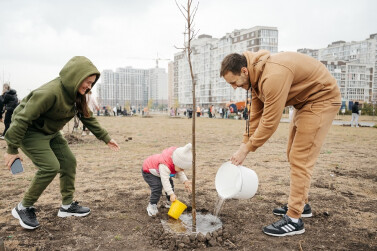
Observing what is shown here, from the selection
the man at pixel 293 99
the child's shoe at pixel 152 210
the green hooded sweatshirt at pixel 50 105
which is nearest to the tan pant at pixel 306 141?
the man at pixel 293 99

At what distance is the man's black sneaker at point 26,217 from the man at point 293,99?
2.18 m

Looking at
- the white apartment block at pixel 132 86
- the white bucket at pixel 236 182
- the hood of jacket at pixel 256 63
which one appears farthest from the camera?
the white apartment block at pixel 132 86

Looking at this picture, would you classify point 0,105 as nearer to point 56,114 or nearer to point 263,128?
point 56,114

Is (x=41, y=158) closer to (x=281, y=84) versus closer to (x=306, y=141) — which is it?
(x=281, y=84)

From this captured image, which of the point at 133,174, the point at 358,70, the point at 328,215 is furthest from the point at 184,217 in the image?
the point at 358,70

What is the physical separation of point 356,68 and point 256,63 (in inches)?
4101

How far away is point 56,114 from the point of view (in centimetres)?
289

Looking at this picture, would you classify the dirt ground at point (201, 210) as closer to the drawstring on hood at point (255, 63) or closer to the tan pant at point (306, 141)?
the tan pant at point (306, 141)

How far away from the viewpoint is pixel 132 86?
500 feet

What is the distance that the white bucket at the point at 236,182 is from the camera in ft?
9.24

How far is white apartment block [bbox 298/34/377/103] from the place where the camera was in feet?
292

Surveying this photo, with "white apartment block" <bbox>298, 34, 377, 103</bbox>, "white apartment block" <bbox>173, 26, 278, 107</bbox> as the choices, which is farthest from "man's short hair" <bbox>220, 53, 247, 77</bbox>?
"white apartment block" <bbox>298, 34, 377, 103</bbox>

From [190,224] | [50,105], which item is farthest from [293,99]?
[50,105]

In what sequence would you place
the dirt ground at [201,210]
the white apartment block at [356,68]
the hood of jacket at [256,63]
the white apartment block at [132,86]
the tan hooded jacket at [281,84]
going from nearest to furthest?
the tan hooded jacket at [281,84]
the hood of jacket at [256,63]
the dirt ground at [201,210]
the white apartment block at [356,68]
the white apartment block at [132,86]
